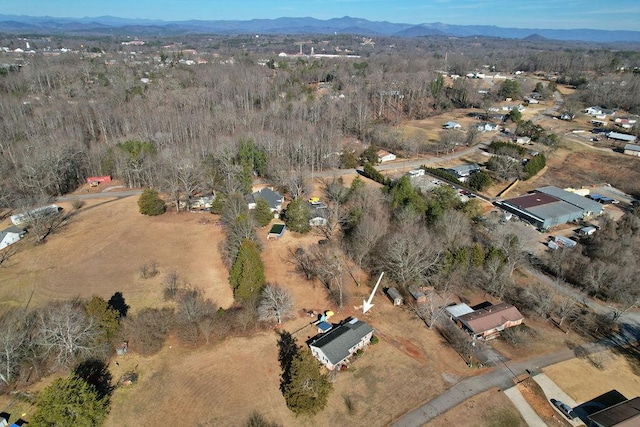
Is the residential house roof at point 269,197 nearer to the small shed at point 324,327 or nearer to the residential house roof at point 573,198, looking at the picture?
the small shed at point 324,327

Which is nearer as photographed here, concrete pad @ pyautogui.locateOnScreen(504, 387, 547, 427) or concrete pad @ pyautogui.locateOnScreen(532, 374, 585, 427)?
concrete pad @ pyautogui.locateOnScreen(504, 387, 547, 427)

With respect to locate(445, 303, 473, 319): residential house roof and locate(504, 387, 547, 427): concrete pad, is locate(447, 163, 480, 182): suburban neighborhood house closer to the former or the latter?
locate(445, 303, 473, 319): residential house roof

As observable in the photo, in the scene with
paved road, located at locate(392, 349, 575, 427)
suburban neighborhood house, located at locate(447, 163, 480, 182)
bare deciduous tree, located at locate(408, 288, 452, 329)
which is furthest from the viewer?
suburban neighborhood house, located at locate(447, 163, 480, 182)

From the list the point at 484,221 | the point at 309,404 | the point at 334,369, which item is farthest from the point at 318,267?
the point at 484,221

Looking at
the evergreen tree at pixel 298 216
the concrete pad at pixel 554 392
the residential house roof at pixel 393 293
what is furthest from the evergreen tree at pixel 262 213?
the concrete pad at pixel 554 392

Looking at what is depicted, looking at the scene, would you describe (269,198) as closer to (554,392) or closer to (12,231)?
(12,231)

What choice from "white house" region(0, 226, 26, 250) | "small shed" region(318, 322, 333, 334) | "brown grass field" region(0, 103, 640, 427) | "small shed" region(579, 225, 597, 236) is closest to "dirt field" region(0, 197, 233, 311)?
"brown grass field" region(0, 103, 640, 427)

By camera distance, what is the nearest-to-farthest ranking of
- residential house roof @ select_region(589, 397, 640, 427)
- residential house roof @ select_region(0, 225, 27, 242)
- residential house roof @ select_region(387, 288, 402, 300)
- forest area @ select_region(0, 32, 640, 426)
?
residential house roof @ select_region(589, 397, 640, 427) < forest area @ select_region(0, 32, 640, 426) < residential house roof @ select_region(387, 288, 402, 300) < residential house roof @ select_region(0, 225, 27, 242)

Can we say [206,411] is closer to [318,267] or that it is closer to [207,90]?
[318,267]
